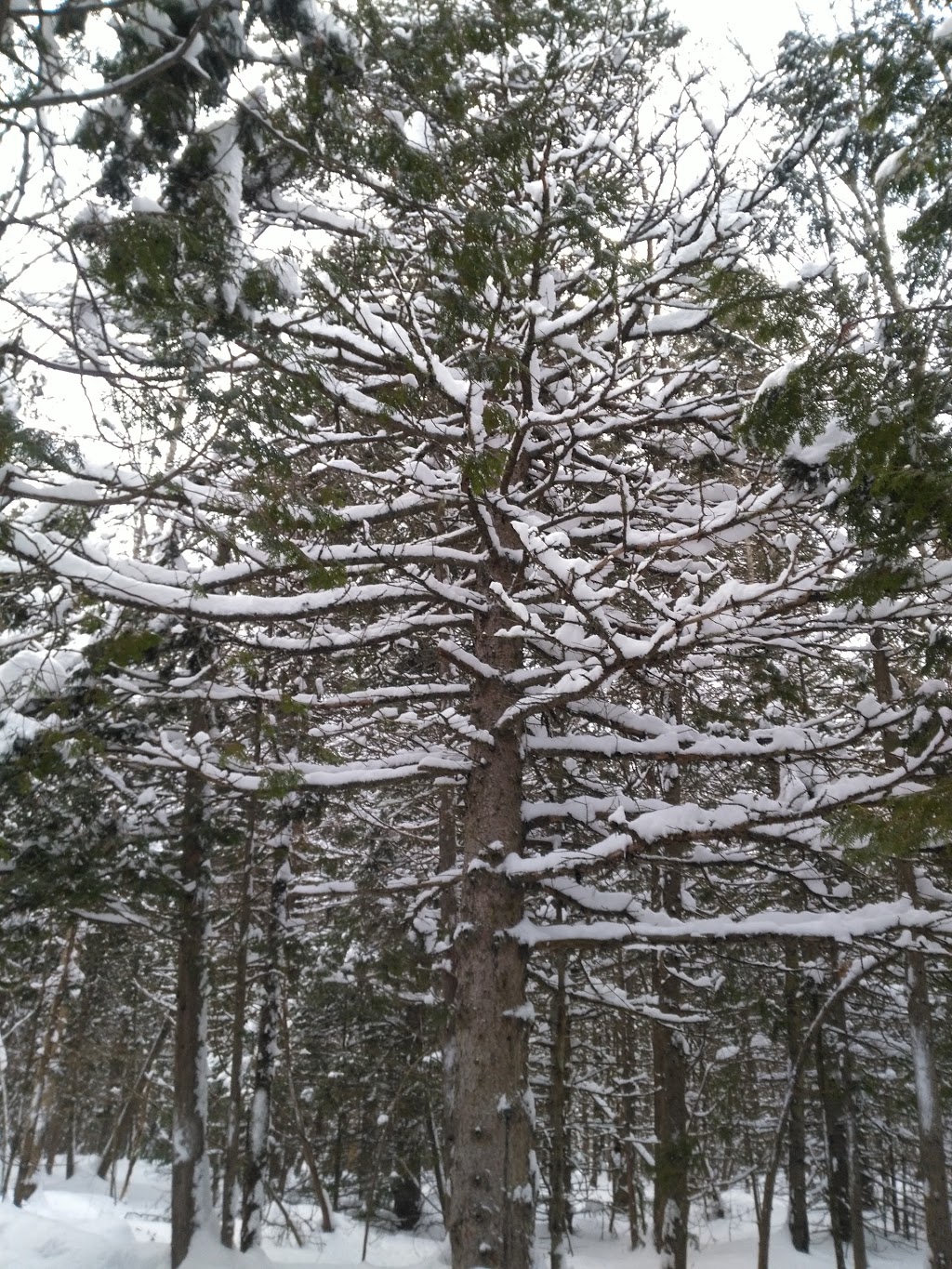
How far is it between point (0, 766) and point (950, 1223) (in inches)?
357

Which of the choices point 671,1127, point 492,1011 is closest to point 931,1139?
point 671,1127

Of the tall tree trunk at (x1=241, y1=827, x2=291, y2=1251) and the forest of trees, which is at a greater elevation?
the forest of trees

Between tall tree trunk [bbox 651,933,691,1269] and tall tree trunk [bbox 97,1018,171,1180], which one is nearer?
tall tree trunk [bbox 651,933,691,1269]

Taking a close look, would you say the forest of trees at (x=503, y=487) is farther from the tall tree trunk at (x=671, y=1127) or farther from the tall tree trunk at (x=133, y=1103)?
the tall tree trunk at (x=133, y=1103)

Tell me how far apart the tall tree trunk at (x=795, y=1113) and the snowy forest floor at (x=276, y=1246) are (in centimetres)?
50

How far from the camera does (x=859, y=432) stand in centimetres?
413

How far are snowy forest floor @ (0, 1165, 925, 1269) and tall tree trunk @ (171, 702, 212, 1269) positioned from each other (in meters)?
0.42

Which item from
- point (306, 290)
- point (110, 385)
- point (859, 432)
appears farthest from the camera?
point (306, 290)

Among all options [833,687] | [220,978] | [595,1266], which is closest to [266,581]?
[833,687]

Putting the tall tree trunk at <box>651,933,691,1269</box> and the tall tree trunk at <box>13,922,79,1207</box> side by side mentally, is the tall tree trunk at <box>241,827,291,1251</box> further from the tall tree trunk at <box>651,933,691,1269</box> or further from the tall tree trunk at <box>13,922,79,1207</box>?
the tall tree trunk at <box>651,933,691,1269</box>

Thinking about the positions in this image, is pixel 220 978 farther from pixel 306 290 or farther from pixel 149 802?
pixel 306 290

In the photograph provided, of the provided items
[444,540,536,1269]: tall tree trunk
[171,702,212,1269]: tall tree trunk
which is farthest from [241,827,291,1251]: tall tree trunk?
[444,540,536,1269]: tall tree trunk

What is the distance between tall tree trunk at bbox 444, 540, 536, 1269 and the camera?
515 cm

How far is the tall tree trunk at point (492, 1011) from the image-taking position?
16.9 feet
